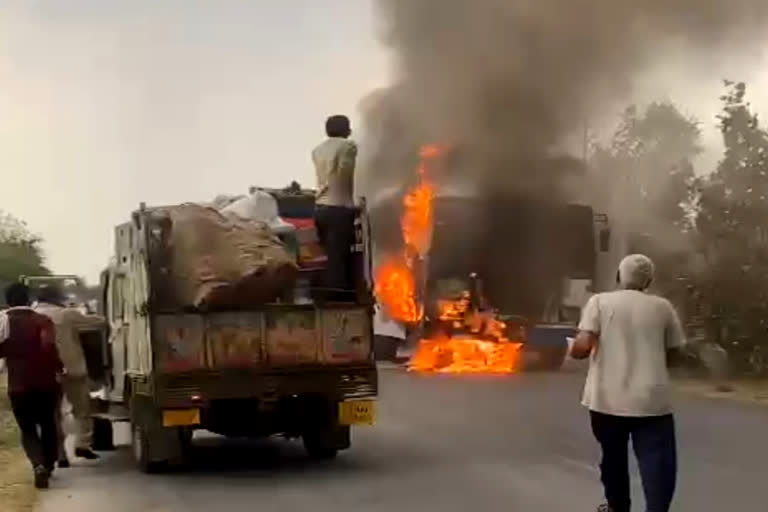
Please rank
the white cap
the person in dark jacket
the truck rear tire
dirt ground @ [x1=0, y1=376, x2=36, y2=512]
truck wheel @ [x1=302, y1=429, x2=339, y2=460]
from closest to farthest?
the white cap
dirt ground @ [x1=0, y1=376, x2=36, y2=512]
the person in dark jacket
the truck rear tire
truck wheel @ [x1=302, y1=429, x2=339, y2=460]

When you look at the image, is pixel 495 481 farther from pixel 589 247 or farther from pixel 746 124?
pixel 746 124

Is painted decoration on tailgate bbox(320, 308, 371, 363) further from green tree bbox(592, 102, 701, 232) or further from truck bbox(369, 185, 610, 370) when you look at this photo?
green tree bbox(592, 102, 701, 232)

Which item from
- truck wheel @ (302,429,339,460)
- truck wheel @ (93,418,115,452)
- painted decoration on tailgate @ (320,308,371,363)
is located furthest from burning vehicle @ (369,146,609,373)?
painted decoration on tailgate @ (320,308,371,363)

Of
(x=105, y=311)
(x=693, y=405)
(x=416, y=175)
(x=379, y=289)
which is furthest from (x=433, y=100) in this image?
(x=105, y=311)

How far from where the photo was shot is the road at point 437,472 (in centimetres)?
995

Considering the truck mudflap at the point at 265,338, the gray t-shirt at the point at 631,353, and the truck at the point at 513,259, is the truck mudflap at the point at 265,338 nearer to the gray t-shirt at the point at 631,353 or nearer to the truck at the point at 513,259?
the gray t-shirt at the point at 631,353

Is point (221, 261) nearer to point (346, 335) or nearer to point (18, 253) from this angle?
point (346, 335)

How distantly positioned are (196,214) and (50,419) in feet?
6.95

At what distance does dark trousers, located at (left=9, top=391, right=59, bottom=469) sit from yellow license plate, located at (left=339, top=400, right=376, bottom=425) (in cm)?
242

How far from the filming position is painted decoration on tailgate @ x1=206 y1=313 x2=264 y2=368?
1158 cm

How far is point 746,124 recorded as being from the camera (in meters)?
29.5

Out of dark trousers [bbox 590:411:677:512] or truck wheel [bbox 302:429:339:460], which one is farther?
truck wheel [bbox 302:429:339:460]

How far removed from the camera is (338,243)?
1249 cm

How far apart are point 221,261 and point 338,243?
1188 millimetres
